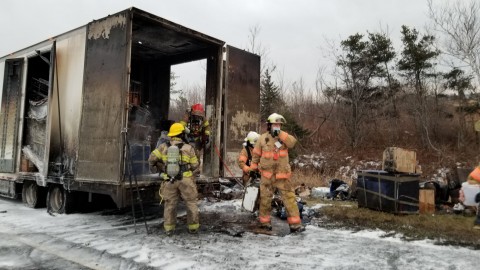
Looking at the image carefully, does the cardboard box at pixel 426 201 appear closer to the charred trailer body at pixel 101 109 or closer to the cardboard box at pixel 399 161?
the cardboard box at pixel 399 161

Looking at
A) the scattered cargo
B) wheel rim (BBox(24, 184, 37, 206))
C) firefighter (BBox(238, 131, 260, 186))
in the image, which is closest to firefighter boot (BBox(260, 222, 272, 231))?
firefighter (BBox(238, 131, 260, 186))

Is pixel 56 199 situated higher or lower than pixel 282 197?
lower

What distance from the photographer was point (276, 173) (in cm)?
603

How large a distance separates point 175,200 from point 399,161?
4460 mm

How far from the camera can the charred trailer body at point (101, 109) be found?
19.8ft

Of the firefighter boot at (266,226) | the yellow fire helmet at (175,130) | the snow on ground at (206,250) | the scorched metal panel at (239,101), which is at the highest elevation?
the scorched metal panel at (239,101)

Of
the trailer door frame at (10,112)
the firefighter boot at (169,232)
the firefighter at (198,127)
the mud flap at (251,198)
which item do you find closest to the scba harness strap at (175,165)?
the firefighter boot at (169,232)

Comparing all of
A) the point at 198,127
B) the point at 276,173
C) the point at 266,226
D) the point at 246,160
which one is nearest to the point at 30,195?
the point at 198,127

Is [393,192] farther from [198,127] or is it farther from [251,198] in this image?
[198,127]

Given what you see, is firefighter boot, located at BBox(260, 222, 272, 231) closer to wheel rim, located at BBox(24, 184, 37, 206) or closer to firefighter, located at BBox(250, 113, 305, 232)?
firefighter, located at BBox(250, 113, 305, 232)

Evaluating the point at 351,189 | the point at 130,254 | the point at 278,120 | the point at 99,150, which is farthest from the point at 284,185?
the point at 351,189

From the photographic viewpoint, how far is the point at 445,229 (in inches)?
236

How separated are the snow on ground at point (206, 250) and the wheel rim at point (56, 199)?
0.88m

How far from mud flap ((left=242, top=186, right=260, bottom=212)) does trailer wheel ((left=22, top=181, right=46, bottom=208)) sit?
444cm
